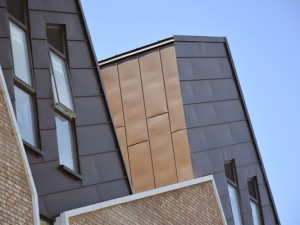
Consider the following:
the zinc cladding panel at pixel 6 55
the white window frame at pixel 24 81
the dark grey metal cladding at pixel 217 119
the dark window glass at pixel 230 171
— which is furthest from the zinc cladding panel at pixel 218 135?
the zinc cladding panel at pixel 6 55

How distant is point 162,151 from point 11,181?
11199mm

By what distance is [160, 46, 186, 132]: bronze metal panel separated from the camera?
29.1 meters

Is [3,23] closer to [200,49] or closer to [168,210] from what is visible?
[168,210]

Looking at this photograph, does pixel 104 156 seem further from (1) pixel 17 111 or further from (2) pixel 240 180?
(2) pixel 240 180

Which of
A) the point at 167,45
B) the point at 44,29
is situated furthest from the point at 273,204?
the point at 44,29

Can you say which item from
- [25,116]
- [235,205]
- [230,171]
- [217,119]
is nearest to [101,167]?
[25,116]

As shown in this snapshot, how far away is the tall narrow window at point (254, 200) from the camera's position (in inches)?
1266

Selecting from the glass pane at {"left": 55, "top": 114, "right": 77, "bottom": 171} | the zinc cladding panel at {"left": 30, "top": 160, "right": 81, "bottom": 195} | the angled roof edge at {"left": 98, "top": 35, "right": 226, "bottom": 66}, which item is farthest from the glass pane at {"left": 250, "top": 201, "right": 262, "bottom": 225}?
the zinc cladding panel at {"left": 30, "top": 160, "right": 81, "bottom": 195}

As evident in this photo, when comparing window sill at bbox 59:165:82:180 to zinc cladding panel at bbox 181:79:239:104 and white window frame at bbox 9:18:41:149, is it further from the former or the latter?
zinc cladding panel at bbox 181:79:239:104

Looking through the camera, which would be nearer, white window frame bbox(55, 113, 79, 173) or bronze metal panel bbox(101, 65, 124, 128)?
white window frame bbox(55, 113, 79, 173)

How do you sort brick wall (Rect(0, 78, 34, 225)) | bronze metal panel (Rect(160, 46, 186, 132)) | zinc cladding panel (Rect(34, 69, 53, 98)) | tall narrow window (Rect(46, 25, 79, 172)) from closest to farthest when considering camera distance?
brick wall (Rect(0, 78, 34, 225)) → zinc cladding panel (Rect(34, 69, 53, 98)) → tall narrow window (Rect(46, 25, 79, 172)) → bronze metal panel (Rect(160, 46, 186, 132))

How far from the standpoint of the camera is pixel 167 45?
98.7ft

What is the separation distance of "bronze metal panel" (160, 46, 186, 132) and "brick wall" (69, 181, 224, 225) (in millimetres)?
2123

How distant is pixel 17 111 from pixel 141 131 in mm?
9482
